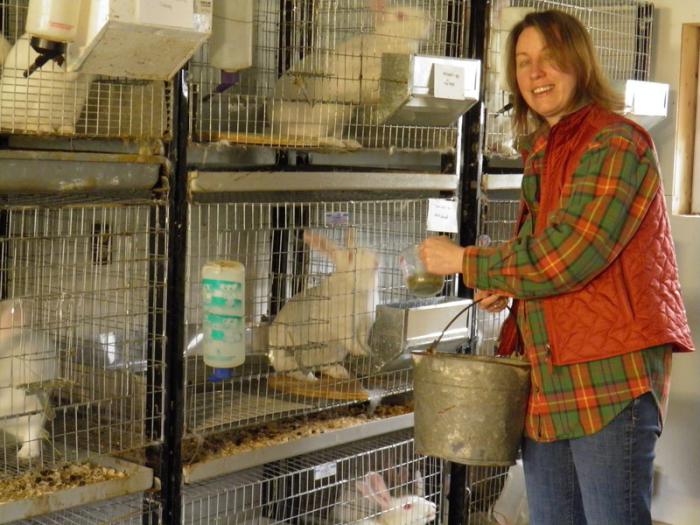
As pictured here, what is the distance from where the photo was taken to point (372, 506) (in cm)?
291

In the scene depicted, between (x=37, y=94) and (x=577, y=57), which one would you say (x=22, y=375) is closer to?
(x=37, y=94)

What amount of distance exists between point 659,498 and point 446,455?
1911 mm

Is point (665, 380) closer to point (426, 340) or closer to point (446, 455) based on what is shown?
point (446, 455)

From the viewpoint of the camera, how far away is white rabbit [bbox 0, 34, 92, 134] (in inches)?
82.5

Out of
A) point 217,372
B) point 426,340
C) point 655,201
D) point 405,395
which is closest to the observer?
point 655,201

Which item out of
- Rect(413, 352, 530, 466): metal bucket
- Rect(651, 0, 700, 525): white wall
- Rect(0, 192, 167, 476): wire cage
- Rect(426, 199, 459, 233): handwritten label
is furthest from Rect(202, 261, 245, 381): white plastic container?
Rect(651, 0, 700, 525): white wall

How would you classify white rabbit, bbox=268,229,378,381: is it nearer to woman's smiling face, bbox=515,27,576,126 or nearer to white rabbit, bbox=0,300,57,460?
white rabbit, bbox=0,300,57,460

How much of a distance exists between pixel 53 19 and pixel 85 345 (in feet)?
3.24

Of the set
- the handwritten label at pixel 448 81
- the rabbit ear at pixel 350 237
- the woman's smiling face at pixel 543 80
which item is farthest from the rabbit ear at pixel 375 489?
the woman's smiling face at pixel 543 80

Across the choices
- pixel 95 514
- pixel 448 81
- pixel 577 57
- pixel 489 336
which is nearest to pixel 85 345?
pixel 95 514

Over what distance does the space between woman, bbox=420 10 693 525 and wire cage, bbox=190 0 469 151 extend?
63 centimetres

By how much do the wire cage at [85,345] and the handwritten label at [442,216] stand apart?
2.71 feet

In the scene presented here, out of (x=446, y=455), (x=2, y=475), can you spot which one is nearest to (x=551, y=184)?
(x=446, y=455)

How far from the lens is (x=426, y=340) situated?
2732mm
